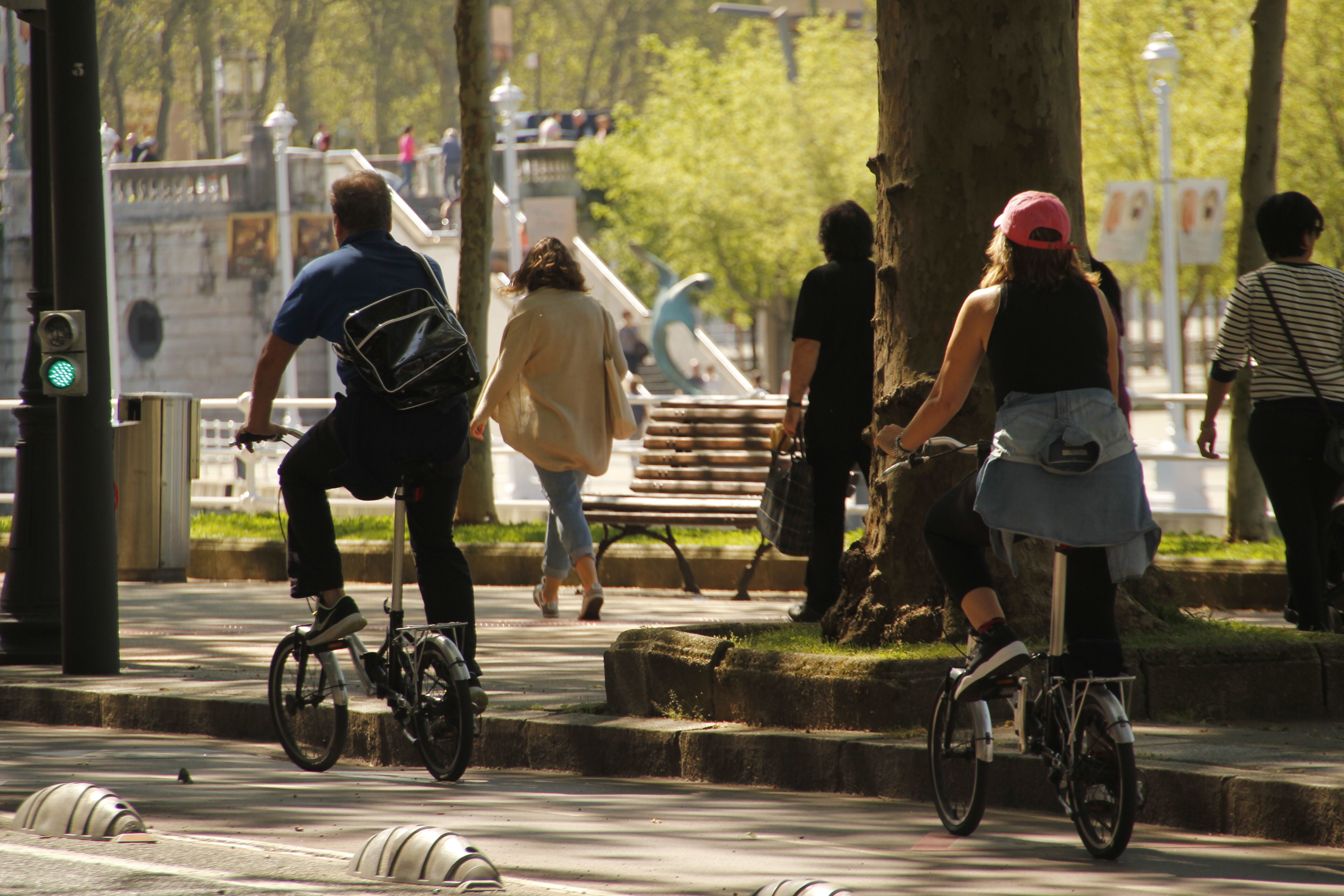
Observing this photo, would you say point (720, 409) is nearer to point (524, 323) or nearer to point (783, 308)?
point (524, 323)

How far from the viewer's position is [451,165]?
2104 inches

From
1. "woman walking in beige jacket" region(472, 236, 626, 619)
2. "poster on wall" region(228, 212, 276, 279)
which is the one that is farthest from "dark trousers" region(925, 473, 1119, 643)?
"poster on wall" region(228, 212, 276, 279)

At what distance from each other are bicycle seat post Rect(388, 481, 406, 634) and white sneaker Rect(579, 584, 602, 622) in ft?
11.3

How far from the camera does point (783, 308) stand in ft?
187

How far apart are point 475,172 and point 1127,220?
938 centimetres

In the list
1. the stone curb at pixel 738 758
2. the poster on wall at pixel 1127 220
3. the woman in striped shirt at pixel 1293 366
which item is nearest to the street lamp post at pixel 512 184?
the poster on wall at pixel 1127 220

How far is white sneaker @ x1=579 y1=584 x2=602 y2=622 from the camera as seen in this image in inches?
378

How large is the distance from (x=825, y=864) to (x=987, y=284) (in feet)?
5.14

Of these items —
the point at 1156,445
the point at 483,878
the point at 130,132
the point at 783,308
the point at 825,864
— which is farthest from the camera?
the point at 130,132

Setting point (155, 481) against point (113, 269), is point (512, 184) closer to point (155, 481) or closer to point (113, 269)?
point (113, 269)

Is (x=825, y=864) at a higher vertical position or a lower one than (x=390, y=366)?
lower

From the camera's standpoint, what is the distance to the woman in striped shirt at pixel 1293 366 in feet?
24.6

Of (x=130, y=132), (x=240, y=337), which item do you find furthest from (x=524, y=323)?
(x=130, y=132)

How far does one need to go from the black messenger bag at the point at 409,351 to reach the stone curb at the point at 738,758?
1.29m
